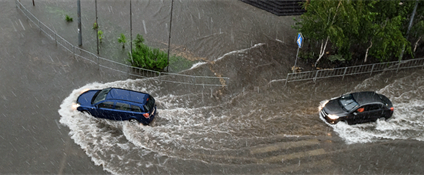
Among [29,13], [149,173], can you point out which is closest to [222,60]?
[149,173]

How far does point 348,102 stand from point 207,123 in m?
6.90

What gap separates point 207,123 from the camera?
55.0 ft

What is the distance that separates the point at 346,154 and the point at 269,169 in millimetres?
3730

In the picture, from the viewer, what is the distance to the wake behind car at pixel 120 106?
15.9 m

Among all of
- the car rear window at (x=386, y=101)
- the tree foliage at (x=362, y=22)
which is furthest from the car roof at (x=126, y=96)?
the car rear window at (x=386, y=101)

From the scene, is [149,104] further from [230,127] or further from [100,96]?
[230,127]

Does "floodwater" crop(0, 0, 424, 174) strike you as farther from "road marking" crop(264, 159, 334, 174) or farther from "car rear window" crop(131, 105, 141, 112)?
"car rear window" crop(131, 105, 141, 112)

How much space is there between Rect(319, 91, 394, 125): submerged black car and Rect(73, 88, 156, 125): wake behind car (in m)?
8.40

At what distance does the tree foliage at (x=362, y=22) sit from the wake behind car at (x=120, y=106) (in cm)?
979

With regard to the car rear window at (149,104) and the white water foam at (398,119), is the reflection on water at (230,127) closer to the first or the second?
the white water foam at (398,119)

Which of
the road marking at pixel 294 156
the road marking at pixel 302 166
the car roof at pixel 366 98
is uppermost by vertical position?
the car roof at pixel 366 98

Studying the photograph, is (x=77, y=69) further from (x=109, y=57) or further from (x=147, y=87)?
(x=147, y=87)

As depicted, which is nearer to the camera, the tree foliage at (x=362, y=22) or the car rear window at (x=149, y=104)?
the car rear window at (x=149, y=104)

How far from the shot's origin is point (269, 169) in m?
14.5
